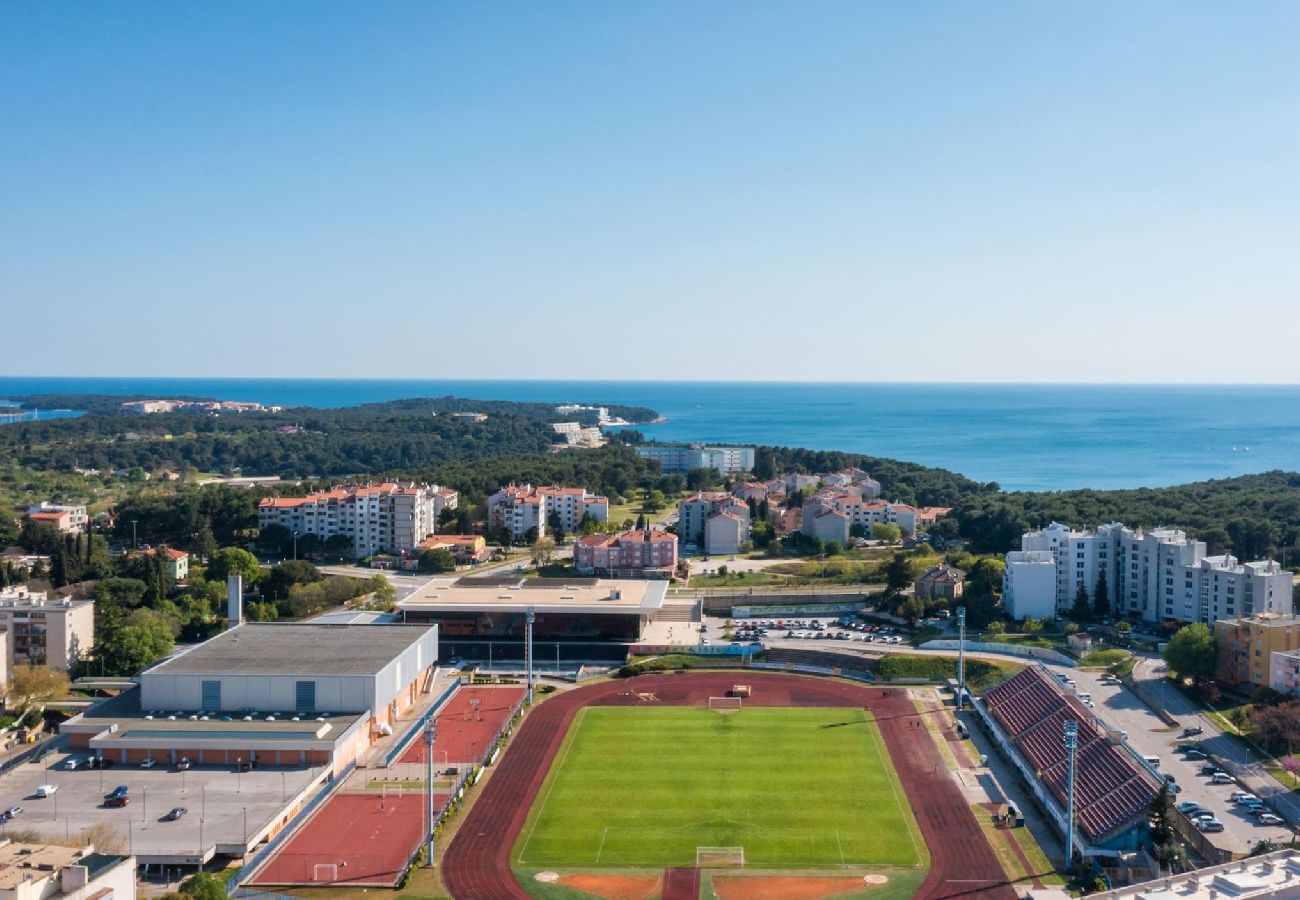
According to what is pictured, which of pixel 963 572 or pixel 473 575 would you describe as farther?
pixel 473 575

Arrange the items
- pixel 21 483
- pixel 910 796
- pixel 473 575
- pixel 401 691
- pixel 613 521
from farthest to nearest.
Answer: pixel 21 483 < pixel 613 521 < pixel 473 575 < pixel 401 691 < pixel 910 796

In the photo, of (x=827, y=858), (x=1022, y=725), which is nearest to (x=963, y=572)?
(x=1022, y=725)

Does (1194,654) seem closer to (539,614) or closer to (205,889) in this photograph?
(539,614)

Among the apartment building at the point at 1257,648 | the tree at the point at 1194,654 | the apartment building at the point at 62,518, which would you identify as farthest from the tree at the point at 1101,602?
the apartment building at the point at 62,518

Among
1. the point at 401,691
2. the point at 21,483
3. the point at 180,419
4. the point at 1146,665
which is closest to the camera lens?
the point at 401,691

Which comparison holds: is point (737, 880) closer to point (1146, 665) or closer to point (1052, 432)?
point (1146, 665)

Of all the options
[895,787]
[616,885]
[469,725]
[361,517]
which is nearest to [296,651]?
[469,725]
